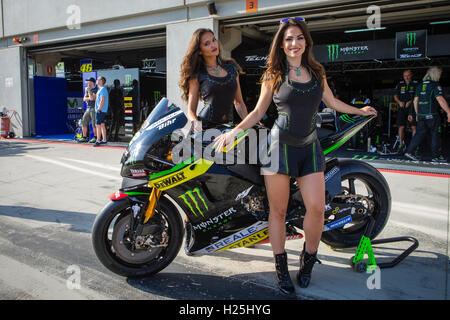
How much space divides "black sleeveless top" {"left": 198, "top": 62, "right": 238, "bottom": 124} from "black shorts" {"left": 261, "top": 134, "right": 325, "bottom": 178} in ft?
2.70

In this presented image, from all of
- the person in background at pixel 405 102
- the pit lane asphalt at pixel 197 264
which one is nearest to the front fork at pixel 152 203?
the pit lane asphalt at pixel 197 264

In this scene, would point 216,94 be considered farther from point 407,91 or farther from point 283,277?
point 407,91

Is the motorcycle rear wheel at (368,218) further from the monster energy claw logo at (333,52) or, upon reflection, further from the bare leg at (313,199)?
the monster energy claw logo at (333,52)

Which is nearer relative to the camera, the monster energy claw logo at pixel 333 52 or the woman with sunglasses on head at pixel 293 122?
the woman with sunglasses on head at pixel 293 122

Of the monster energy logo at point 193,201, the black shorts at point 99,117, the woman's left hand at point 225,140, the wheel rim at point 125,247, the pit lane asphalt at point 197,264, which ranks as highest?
the black shorts at point 99,117

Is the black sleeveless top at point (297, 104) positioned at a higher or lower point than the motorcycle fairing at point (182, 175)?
higher

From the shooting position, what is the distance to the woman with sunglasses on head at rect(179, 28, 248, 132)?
320 cm

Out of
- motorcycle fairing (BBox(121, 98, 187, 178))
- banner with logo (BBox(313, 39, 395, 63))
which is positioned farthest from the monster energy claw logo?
motorcycle fairing (BBox(121, 98, 187, 178))

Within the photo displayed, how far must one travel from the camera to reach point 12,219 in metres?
4.22

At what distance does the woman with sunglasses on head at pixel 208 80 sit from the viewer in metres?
3.20

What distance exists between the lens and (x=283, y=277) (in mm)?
2607

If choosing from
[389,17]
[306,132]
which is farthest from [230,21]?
[306,132]

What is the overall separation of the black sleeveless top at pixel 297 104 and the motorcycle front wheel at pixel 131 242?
1057 millimetres
